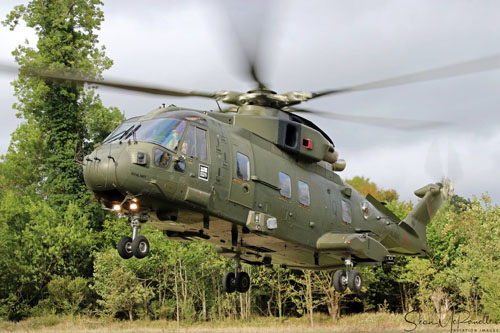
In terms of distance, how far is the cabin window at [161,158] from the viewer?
11.5 metres

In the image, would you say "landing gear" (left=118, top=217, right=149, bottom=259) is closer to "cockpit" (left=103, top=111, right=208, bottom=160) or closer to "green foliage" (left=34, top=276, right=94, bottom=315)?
"cockpit" (left=103, top=111, right=208, bottom=160)

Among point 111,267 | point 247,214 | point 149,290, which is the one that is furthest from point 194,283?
point 247,214

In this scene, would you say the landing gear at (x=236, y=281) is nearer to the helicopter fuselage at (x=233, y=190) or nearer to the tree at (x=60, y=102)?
the helicopter fuselage at (x=233, y=190)

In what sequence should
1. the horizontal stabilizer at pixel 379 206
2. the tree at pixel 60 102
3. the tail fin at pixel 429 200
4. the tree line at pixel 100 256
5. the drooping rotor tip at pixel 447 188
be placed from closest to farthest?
1. the horizontal stabilizer at pixel 379 206
2. the tail fin at pixel 429 200
3. the drooping rotor tip at pixel 447 188
4. the tree line at pixel 100 256
5. the tree at pixel 60 102

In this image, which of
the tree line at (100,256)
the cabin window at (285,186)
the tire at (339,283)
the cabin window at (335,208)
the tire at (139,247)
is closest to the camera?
the tire at (139,247)

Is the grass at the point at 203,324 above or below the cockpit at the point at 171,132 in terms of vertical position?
below

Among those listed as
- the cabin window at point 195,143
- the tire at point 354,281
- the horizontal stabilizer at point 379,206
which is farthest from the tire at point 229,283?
the cabin window at point 195,143

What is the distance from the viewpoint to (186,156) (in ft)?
39.5

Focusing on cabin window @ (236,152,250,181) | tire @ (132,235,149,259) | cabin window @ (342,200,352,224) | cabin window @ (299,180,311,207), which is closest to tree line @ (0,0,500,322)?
cabin window @ (342,200,352,224)

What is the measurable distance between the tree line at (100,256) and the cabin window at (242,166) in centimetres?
1961

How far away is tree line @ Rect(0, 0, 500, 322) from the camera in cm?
3388

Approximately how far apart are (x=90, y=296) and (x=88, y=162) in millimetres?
28792

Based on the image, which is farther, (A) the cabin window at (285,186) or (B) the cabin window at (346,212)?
(B) the cabin window at (346,212)

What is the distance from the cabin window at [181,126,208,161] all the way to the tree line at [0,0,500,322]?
2092 centimetres
